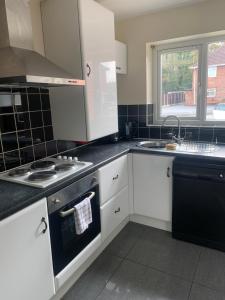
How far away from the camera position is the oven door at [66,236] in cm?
146

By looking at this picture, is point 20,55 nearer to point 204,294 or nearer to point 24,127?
point 24,127

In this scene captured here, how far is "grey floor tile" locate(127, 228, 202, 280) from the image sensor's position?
6.03 ft

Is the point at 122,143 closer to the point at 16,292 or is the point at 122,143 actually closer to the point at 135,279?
the point at 135,279

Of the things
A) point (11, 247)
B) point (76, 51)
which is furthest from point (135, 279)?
point (76, 51)

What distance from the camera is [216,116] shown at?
2568 mm

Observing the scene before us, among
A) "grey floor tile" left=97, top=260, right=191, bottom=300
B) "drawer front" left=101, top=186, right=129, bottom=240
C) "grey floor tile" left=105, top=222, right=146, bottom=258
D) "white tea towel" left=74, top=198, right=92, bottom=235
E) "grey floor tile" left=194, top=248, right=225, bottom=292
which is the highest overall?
"white tea towel" left=74, top=198, right=92, bottom=235

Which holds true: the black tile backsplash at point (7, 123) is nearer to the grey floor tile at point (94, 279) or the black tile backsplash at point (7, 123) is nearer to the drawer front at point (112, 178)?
the drawer front at point (112, 178)

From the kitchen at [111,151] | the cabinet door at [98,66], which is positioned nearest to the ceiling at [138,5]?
the kitchen at [111,151]

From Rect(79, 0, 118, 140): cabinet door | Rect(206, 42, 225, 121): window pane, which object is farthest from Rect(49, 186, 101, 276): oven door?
Rect(206, 42, 225, 121): window pane

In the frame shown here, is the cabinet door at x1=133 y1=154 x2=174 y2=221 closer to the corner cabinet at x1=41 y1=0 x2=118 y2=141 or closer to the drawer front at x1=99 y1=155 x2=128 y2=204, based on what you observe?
the drawer front at x1=99 y1=155 x2=128 y2=204

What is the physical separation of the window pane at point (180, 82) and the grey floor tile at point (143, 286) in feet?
5.62

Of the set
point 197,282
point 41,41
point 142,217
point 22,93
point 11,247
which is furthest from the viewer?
point 142,217

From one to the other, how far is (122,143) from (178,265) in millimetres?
1301

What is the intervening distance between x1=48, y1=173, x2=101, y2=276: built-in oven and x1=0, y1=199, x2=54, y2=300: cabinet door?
0.21 feet
